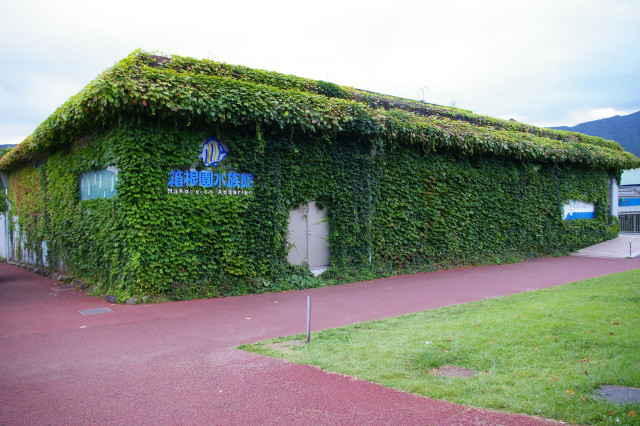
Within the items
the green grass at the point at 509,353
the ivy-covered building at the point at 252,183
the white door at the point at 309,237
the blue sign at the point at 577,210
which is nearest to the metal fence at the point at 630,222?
the blue sign at the point at 577,210

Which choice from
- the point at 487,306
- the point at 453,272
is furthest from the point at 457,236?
the point at 487,306

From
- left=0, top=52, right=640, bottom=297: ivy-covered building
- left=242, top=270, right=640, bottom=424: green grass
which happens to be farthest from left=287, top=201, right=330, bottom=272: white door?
left=242, top=270, right=640, bottom=424: green grass

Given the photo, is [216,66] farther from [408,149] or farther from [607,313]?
[607,313]

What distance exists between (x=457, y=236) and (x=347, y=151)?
6.06 m

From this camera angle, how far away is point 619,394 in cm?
455

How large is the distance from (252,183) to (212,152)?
1.36 metres

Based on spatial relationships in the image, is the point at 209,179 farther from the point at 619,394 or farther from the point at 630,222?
the point at 630,222

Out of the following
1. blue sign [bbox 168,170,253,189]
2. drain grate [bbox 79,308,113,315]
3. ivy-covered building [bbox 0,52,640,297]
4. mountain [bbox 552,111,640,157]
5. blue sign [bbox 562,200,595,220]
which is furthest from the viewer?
mountain [bbox 552,111,640,157]

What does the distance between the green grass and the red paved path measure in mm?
313

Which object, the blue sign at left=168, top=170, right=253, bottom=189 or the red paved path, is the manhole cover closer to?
the red paved path

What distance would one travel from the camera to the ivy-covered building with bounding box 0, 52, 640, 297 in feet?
36.8

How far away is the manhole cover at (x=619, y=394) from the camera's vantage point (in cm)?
437

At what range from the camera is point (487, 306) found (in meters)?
9.84

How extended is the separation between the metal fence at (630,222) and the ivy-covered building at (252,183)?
49.3 ft
